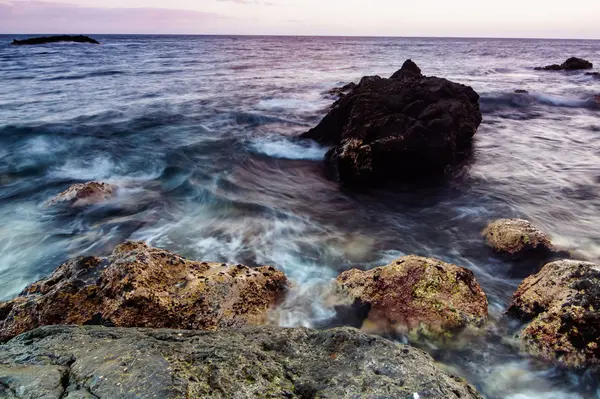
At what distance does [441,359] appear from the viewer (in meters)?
3.90

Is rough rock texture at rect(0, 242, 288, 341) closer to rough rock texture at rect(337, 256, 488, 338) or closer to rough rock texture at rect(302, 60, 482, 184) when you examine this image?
rough rock texture at rect(337, 256, 488, 338)

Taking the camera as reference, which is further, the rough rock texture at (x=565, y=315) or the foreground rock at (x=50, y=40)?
the foreground rock at (x=50, y=40)

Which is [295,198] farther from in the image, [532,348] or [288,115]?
[288,115]

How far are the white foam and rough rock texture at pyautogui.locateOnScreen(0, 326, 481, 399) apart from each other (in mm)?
8422

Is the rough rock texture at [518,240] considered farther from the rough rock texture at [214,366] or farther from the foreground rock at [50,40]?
the foreground rock at [50,40]

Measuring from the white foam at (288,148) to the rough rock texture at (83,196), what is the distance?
4.91 metres

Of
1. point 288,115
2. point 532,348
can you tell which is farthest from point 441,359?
point 288,115

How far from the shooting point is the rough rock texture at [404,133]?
8.69 metres

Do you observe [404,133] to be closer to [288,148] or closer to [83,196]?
[288,148]

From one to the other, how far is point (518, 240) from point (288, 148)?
741 centimetres

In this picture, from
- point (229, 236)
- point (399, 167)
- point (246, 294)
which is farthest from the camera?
point (399, 167)

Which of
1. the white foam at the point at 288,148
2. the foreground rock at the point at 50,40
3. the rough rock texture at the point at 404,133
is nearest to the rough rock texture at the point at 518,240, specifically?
the rough rock texture at the point at 404,133

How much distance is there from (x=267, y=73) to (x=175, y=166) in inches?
863

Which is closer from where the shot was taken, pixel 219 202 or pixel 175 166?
pixel 219 202
